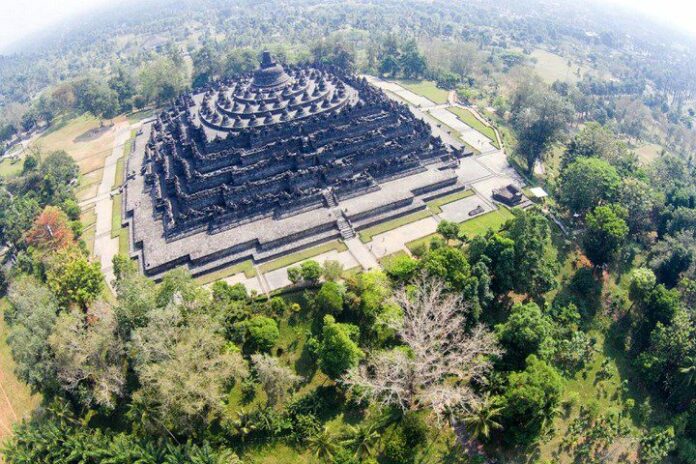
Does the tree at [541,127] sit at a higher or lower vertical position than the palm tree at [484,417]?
higher

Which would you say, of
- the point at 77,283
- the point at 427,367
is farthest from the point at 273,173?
the point at 427,367

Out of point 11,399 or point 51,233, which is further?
point 51,233

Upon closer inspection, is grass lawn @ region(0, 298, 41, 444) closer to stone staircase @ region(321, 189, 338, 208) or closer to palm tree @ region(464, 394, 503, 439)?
stone staircase @ region(321, 189, 338, 208)

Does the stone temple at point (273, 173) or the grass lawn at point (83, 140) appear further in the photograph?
the grass lawn at point (83, 140)

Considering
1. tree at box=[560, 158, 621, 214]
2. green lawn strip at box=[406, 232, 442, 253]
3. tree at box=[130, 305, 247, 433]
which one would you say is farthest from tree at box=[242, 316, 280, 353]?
tree at box=[560, 158, 621, 214]

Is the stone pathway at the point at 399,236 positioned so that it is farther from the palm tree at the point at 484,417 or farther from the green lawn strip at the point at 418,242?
the palm tree at the point at 484,417

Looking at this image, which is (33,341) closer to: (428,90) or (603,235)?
(603,235)

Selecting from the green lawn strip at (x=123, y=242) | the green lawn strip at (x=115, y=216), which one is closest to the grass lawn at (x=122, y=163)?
the green lawn strip at (x=115, y=216)
